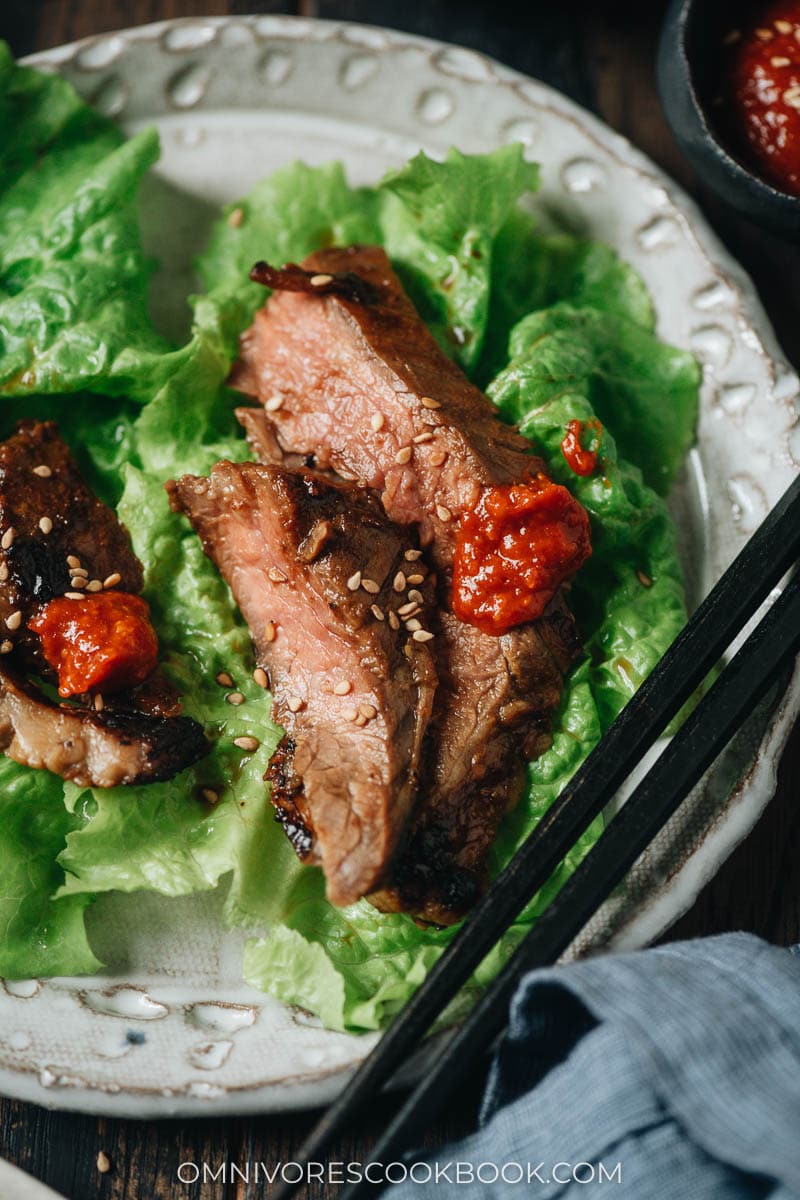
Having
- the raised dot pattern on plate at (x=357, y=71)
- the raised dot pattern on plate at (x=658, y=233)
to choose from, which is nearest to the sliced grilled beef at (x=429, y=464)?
the raised dot pattern on plate at (x=357, y=71)

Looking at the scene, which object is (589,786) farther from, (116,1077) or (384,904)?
(116,1077)

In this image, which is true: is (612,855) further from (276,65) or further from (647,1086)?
(276,65)

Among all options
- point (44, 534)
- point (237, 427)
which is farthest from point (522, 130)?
point (44, 534)

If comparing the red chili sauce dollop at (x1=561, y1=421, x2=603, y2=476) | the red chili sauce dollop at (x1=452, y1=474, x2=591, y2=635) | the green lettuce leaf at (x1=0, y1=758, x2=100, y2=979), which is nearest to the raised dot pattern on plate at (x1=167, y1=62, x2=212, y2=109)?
the red chili sauce dollop at (x1=561, y1=421, x2=603, y2=476)

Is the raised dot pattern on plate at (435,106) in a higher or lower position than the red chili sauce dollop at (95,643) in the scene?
higher

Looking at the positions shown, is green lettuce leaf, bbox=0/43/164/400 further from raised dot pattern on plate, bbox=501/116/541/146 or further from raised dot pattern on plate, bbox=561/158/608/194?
raised dot pattern on plate, bbox=561/158/608/194

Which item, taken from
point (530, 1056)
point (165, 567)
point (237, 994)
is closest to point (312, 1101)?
point (237, 994)

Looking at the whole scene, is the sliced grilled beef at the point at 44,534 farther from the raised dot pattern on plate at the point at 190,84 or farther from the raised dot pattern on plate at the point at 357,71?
the raised dot pattern on plate at the point at 357,71
